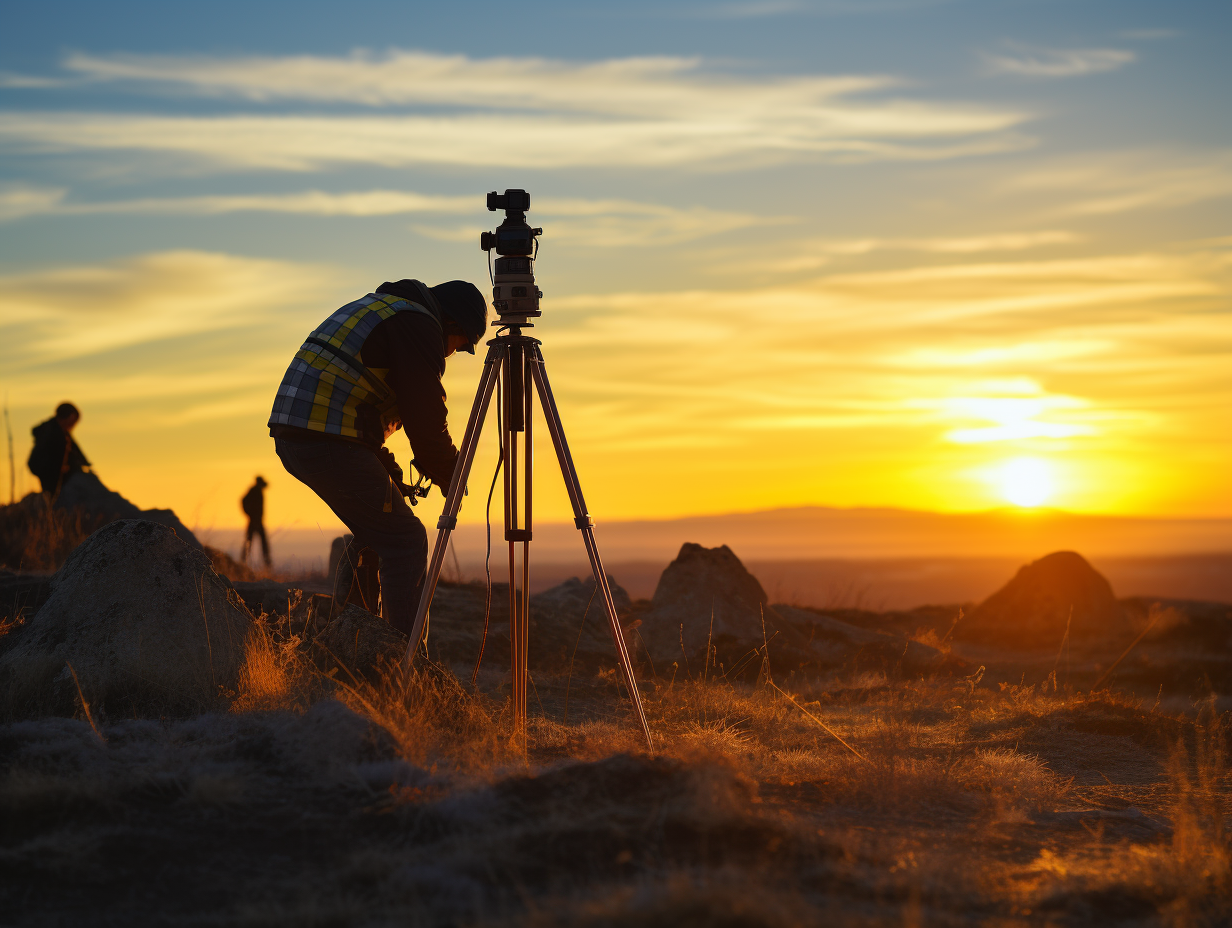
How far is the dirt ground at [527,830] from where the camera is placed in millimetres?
3092

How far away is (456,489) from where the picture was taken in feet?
16.9

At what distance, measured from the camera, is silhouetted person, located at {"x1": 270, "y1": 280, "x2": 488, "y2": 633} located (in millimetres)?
5270

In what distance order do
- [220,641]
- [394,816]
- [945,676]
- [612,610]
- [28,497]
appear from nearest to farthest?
[394,816] → [612,610] → [220,641] → [945,676] → [28,497]

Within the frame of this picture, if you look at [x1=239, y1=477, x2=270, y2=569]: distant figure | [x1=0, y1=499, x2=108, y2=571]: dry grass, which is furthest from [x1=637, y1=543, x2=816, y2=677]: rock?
[x1=239, y1=477, x2=270, y2=569]: distant figure

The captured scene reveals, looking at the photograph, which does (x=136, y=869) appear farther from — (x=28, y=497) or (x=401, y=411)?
(x=28, y=497)

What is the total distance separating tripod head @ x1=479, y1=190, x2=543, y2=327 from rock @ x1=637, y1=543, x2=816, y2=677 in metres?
6.16

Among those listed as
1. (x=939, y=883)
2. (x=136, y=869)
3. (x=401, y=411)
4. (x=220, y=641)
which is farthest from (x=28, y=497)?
(x=939, y=883)

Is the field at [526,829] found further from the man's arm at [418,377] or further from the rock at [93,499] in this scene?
the rock at [93,499]

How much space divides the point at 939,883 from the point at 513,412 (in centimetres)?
285

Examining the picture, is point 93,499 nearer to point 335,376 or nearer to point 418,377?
point 335,376

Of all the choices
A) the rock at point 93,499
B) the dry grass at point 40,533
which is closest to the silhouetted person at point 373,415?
the dry grass at point 40,533

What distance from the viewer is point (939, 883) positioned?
133 inches

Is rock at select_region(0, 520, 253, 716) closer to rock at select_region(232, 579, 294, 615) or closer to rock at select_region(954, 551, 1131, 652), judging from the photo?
rock at select_region(232, 579, 294, 615)

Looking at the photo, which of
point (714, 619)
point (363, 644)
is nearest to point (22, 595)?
point (363, 644)
